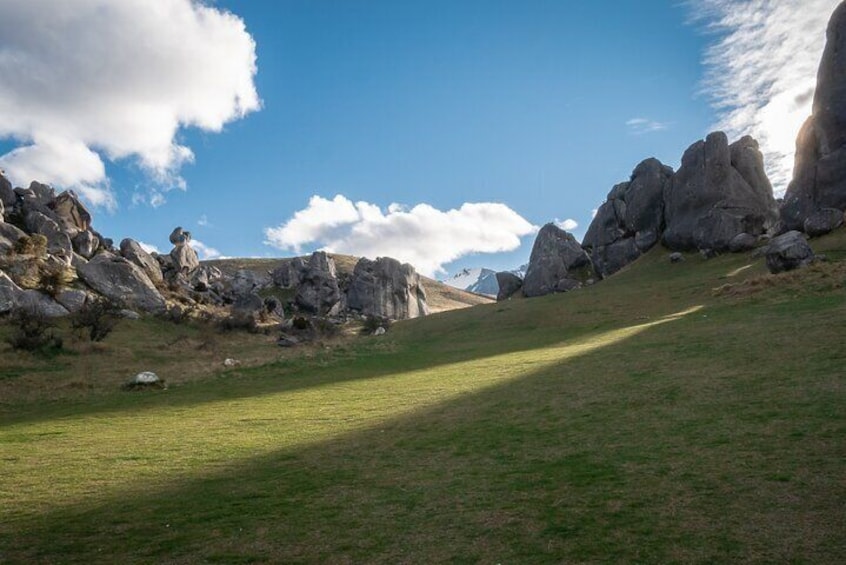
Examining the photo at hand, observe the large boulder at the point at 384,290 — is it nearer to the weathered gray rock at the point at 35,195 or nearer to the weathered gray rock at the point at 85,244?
the weathered gray rock at the point at 85,244

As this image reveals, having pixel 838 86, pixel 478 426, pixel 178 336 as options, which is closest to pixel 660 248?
pixel 838 86

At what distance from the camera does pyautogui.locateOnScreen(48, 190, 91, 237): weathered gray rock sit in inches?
3031

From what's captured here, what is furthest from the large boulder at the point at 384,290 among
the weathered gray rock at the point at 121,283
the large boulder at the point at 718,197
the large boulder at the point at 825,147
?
the large boulder at the point at 825,147

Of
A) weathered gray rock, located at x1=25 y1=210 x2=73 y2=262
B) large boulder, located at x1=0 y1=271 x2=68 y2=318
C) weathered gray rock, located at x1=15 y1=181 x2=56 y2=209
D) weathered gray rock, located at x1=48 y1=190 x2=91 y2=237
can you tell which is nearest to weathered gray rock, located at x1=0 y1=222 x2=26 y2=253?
weathered gray rock, located at x1=25 y1=210 x2=73 y2=262

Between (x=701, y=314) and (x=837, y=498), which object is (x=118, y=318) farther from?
(x=837, y=498)

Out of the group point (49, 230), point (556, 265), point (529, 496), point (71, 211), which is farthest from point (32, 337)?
point (556, 265)

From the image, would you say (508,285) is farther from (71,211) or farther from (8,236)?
(8,236)

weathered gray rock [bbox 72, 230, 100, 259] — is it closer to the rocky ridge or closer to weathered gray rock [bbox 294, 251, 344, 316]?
the rocky ridge

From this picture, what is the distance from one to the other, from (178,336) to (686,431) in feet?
171

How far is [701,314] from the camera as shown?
3516 cm

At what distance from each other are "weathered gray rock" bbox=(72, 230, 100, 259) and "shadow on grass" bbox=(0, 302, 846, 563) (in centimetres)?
6973

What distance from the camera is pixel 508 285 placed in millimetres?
99375

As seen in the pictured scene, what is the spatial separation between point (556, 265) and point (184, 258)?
231 feet

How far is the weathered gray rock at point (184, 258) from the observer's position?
96.9 metres
